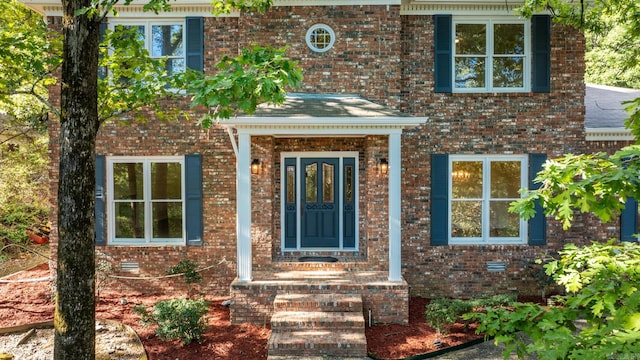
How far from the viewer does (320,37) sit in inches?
314

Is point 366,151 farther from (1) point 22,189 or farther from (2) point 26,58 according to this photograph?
(1) point 22,189

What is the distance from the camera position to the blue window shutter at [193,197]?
27.1 feet

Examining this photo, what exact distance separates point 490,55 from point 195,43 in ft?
20.5

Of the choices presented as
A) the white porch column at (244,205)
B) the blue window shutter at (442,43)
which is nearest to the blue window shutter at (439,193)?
the blue window shutter at (442,43)

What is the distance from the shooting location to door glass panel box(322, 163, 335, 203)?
336 inches

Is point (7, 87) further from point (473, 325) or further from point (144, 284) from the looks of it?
point (473, 325)

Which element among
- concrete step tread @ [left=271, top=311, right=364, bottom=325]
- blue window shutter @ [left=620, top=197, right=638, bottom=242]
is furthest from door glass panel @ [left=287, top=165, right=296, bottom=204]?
blue window shutter @ [left=620, top=197, right=638, bottom=242]

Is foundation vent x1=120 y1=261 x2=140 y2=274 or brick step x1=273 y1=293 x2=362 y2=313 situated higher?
foundation vent x1=120 y1=261 x2=140 y2=274

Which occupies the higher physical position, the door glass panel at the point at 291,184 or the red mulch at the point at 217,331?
the door glass panel at the point at 291,184

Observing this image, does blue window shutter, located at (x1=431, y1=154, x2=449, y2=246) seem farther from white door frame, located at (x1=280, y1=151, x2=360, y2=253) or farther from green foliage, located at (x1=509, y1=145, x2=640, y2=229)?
green foliage, located at (x1=509, y1=145, x2=640, y2=229)

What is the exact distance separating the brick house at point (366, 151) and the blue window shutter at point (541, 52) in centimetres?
3

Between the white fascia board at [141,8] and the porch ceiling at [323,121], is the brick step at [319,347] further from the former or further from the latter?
the white fascia board at [141,8]

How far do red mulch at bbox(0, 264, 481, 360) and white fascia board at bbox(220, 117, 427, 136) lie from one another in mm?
3394

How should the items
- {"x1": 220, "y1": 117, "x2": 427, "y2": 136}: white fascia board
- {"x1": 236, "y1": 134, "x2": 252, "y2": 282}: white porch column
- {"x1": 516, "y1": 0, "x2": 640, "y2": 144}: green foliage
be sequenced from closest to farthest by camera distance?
{"x1": 516, "y1": 0, "x2": 640, "y2": 144}: green foliage → {"x1": 220, "y1": 117, "x2": 427, "y2": 136}: white fascia board → {"x1": 236, "y1": 134, "x2": 252, "y2": 282}: white porch column
